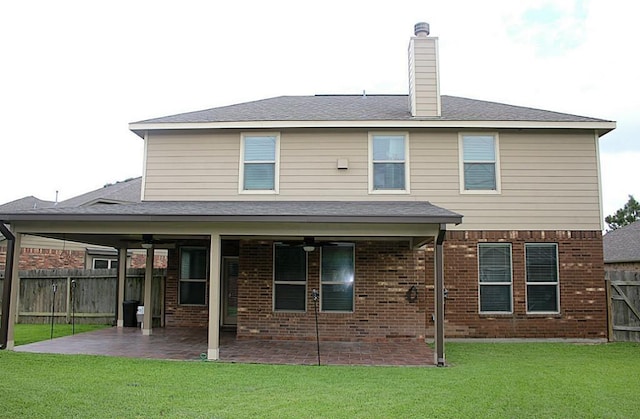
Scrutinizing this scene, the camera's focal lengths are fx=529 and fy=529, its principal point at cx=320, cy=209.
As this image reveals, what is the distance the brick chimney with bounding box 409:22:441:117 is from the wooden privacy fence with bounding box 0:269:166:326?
818cm

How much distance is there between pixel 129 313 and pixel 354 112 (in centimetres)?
787

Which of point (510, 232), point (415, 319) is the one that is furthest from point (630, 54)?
point (415, 319)

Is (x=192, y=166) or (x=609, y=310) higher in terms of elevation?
(x=192, y=166)

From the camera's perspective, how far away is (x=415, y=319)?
11.5 m

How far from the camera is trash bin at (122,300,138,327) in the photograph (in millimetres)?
13953

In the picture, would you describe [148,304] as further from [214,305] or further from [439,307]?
[439,307]

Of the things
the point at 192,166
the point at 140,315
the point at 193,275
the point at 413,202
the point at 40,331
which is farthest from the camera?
the point at 193,275

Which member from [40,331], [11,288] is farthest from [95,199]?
[11,288]

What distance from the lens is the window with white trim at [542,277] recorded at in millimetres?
11797

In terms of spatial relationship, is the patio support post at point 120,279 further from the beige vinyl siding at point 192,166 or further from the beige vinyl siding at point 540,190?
the beige vinyl siding at point 540,190

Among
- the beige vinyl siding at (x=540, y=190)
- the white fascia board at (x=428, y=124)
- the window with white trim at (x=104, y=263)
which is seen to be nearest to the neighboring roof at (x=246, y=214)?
the beige vinyl siding at (x=540, y=190)

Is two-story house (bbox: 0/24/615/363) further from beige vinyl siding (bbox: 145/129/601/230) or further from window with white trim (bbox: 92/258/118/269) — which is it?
window with white trim (bbox: 92/258/118/269)

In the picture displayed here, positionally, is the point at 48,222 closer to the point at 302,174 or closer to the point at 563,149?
the point at 302,174

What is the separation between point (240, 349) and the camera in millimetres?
10258
